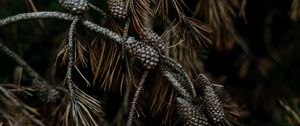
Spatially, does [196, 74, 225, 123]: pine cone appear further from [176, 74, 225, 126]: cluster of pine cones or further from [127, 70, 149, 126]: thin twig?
[127, 70, 149, 126]: thin twig

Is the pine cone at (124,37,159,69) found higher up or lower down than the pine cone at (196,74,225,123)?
higher up

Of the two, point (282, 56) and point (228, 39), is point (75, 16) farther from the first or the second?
point (282, 56)

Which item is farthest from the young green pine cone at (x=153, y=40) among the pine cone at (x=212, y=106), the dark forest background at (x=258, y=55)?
the dark forest background at (x=258, y=55)

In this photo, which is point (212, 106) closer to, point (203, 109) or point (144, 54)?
point (203, 109)

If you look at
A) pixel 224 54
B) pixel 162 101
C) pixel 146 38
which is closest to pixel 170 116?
pixel 162 101

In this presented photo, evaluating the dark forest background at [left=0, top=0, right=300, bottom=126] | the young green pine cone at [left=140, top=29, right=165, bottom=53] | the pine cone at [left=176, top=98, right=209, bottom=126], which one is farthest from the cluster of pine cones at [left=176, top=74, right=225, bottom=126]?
the dark forest background at [left=0, top=0, right=300, bottom=126]

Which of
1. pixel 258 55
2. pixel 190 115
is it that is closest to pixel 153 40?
pixel 190 115
